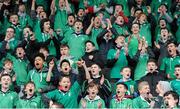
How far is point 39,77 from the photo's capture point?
9445mm

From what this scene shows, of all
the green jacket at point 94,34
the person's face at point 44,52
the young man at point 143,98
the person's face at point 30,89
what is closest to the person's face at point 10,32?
the person's face at point 44,52

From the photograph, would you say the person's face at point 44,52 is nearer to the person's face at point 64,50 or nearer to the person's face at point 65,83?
the person's face at point 64,50

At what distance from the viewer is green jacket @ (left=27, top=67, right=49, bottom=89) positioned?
9.38 meters

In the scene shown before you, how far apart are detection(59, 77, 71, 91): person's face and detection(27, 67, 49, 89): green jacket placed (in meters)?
0.51

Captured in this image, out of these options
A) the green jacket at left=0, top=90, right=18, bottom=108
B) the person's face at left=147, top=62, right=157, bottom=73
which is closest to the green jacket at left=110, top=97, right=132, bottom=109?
the person's face at left=147, top=62, right=157, bottom=73

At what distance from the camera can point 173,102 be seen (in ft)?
26.6

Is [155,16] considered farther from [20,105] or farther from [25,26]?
[20,105]

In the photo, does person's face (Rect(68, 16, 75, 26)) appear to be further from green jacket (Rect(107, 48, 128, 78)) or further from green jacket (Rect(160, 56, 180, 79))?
green jacket (Rect(160, 56, 180, 79))

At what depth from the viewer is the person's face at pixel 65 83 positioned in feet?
29.0

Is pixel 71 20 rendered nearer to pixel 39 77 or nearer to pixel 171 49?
pixel 39 77

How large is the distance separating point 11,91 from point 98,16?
303cm

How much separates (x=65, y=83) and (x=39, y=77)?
2.43 ft

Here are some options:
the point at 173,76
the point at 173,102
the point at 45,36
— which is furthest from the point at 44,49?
the point at 173,102

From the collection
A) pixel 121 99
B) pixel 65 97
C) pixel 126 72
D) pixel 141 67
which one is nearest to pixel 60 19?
pixel 141 67
